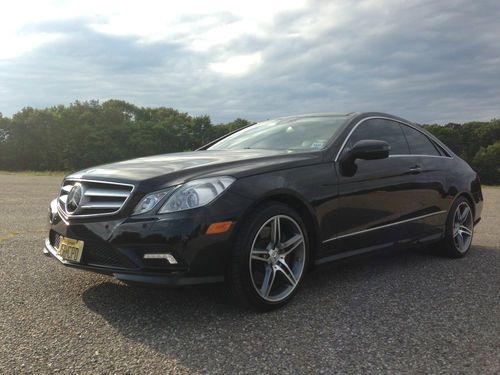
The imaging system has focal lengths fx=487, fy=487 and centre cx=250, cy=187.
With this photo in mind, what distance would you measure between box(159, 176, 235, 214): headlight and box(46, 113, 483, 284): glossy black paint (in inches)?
1.8

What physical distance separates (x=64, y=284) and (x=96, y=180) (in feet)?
3.95

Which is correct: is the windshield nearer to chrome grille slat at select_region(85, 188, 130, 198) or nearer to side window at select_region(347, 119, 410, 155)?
side window at select_region(347, 119, 410, 155)

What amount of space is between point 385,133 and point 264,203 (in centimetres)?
203

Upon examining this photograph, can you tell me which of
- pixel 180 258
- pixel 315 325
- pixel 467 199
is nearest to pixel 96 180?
pixel 180 258

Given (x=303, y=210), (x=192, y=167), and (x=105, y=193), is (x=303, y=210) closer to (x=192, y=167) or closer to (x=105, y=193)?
(x=192, y=167)

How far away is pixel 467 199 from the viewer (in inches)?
231

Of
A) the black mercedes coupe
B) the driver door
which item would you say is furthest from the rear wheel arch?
the driver door

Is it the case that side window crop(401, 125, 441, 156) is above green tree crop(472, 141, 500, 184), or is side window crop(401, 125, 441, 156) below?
above

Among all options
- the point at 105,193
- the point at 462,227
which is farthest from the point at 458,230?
the point at 105,193

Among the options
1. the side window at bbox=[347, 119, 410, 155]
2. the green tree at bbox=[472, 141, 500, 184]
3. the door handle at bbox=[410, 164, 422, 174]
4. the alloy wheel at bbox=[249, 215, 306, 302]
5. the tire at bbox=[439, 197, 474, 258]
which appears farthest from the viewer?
the green tree at bbox=[472, 141, 500, 184]

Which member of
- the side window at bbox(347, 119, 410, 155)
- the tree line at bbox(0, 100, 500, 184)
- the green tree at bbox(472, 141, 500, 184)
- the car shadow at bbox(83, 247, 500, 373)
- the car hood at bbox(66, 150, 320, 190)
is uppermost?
the tree line at bbox(0, 100, 500, 184)

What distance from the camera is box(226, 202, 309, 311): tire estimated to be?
10.7 ft

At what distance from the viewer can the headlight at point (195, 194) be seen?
3156mm

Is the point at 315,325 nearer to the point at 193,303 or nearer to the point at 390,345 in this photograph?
the point at 390,345
